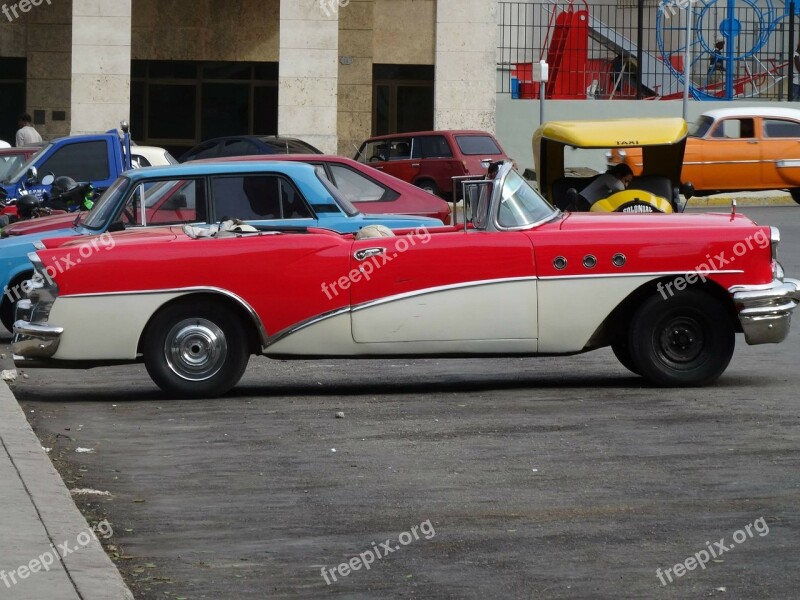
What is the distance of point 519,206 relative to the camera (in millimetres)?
10586

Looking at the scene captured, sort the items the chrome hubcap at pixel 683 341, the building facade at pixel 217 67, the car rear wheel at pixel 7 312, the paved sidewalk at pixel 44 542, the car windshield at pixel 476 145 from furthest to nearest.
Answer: the building facade at pixel 217 67 < the car windshield at pixel 476 145 < the car rear wheel at pixel 7 312 < the chrome hubcap at pixel 683 341 < the paved sidewalk at pixel 44 542

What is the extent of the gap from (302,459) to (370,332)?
6.56ft

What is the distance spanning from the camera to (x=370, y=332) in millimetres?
10188

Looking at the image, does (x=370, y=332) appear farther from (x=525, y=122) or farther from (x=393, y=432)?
(x=525, y=122)

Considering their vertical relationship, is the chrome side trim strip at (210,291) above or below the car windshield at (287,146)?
below

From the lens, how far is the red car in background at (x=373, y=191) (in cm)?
1536

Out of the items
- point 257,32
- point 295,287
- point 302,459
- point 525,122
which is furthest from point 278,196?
point 257,32
